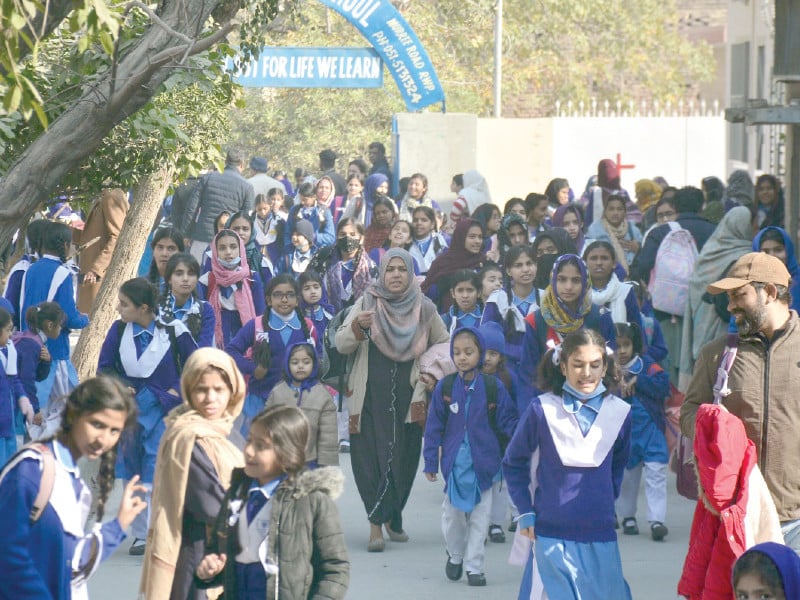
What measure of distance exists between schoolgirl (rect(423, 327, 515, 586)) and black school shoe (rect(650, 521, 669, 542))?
1.21m

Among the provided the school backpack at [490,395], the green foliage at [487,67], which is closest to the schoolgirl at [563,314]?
the school backpack at [490,395]

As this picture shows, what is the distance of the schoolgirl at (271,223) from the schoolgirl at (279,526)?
11.6 metres

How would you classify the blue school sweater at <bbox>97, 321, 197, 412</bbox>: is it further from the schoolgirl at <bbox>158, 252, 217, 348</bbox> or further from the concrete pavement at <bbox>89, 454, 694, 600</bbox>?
the concrete pavement at <bbox>89, 454, 694, 600</bbox>

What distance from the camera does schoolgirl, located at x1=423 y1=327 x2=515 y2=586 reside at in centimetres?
841

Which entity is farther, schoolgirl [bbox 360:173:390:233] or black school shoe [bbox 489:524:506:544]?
schoolgirl [bbox 360:173:390:233]

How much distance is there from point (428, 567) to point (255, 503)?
12.5 ft

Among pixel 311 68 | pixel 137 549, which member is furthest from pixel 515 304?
pixel 311 68

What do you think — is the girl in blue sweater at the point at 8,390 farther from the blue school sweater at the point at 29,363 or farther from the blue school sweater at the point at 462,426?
the blue school sweater at the point at 462,426

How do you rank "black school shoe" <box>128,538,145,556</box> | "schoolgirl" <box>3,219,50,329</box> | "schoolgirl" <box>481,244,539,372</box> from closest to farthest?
"black school shoe" <box>128,538,145,556</box>
"schoolgirl" <box>481,244,539,372</box>
"schoolgirl" <box>3,219,50,329</box>

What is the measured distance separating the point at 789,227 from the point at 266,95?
1802cm

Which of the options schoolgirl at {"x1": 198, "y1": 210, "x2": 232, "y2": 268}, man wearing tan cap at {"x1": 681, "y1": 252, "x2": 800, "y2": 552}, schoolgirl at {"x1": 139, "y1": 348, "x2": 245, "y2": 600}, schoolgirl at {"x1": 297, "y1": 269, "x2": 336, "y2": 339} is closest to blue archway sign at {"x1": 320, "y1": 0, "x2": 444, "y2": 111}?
schoolgirl at {"x1": 198, "y1": 210, "x2": 232, "y2": 268}

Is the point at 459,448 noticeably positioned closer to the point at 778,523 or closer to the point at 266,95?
the point at 778,523

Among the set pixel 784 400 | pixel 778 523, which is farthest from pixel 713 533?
pixel 784 400

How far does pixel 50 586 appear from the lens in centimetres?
461
